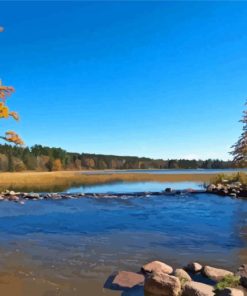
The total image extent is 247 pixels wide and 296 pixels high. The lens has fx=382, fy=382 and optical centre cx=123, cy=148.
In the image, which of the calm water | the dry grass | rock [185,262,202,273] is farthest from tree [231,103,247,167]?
the dry grass

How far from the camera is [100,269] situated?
11500 millimetres

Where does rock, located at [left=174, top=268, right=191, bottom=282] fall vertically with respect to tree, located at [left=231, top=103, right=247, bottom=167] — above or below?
below

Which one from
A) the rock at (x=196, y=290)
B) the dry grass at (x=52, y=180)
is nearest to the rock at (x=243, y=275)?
the rock at (x=196, y=290)

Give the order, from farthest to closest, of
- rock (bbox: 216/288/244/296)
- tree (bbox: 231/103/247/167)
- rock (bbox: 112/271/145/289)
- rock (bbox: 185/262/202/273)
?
tree (bbox: 231/103/247/167) → rock (bbox: 185/262/202/273) → rock (bbox: 112/271/145/289) → rock (bbox: 216/288/244/296)

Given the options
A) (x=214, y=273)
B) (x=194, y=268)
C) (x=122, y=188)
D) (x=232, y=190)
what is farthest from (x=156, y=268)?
(x=122, y=188)

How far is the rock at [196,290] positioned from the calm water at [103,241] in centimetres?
125

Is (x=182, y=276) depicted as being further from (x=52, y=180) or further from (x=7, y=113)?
(x=52, y=180)

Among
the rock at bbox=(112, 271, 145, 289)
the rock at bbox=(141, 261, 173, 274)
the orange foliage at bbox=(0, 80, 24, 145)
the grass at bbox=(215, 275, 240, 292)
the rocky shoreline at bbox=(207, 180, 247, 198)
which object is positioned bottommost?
the rock at bbox=(112, 271, 145, 289)

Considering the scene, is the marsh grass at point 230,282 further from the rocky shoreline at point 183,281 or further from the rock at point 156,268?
the rock at point 156,268

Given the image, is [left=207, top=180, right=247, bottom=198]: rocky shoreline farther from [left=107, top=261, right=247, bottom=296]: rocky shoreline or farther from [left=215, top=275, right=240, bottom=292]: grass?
[left=215, top=275, right=240, bottom=292]: grass

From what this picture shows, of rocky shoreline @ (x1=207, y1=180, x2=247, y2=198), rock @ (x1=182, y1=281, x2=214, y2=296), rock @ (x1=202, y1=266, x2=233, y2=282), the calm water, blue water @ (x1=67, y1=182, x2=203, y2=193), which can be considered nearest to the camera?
rock @ (x1=182, y1=281, x2=214, y2=296)

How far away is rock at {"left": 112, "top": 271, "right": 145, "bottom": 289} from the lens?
32.4 ft

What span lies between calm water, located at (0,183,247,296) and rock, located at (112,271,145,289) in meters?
0.39

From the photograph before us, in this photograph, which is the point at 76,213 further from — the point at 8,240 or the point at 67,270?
the point at 67,270
